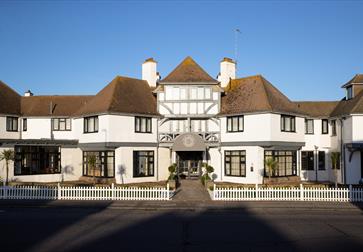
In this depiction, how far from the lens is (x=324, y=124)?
3609 cm

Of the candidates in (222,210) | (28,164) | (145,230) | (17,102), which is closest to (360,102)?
(222,210)

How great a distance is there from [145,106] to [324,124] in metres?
18.0

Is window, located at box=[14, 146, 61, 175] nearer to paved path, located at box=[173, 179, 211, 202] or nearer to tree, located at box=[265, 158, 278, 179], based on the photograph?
paved path, located at box=[173, 179, 211, 202]

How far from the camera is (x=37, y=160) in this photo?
3253 cm

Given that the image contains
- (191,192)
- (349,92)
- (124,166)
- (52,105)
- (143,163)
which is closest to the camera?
(191,192)

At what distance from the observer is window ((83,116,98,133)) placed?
31.9 metres

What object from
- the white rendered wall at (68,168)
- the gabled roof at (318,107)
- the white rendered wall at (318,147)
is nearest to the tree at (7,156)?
the white rendered wall at (68,168)

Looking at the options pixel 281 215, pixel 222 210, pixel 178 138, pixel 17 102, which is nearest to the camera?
pixel 281 215

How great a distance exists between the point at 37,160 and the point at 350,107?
2854 centimetres

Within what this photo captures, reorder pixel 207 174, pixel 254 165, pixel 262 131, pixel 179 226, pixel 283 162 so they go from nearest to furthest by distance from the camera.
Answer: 1. pixel 179 226
2. pixel 262 131
3. pixel 254 165
4. pixel 207 174
5. pixel 283 162

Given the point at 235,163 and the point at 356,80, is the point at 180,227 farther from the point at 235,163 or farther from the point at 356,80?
the point at 356,80

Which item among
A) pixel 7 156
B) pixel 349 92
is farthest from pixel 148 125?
pixel 349 92

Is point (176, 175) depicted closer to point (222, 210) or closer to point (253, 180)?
point (253, 180)

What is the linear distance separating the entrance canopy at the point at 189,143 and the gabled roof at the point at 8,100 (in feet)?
58.9
